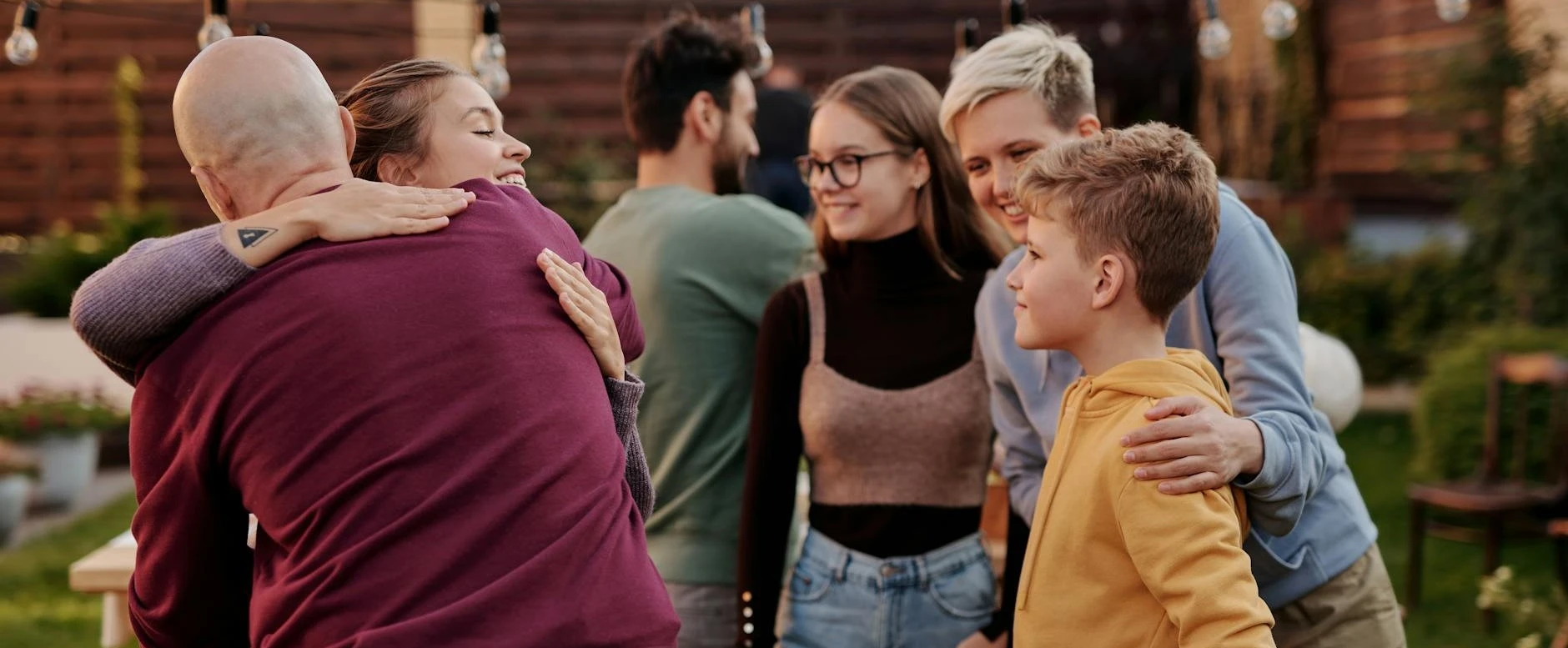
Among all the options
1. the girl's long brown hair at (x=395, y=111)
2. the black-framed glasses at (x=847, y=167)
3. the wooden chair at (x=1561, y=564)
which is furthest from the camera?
the wooden chair at (x=1561, y=564)

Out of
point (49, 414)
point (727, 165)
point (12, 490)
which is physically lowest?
point (12, 490)

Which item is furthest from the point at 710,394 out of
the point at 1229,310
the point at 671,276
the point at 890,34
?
the point at 890,34

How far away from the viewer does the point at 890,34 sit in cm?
1321

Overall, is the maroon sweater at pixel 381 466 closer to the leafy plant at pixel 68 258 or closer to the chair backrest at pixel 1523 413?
the chair backrest at pixel 1523 413

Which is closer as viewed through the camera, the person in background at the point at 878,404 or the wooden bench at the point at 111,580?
the person in background at the point at 878,404

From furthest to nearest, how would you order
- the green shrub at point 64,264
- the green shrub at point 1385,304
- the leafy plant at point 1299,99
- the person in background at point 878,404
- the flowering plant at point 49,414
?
1. the leafy plant at point 1299,99
2. the green shrub at point 64,264
3. the green shrub at point 1385,304
4. the flowering plant at point 49,414
5. the person in background at point 878,404

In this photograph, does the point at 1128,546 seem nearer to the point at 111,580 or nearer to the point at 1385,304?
the point at 111,580

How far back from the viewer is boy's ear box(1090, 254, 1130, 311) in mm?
1745

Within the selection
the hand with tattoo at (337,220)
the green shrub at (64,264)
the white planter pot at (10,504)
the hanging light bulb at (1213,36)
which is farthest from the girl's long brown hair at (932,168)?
the green shrub at (64,264)

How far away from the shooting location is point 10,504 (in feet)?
22.3

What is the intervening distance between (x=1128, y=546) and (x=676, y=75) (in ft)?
5.11

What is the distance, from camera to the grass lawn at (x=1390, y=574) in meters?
5.34

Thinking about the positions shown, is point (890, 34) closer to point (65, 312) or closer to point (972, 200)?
point (65, 312)

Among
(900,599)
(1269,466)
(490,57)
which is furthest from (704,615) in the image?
(490,57)
